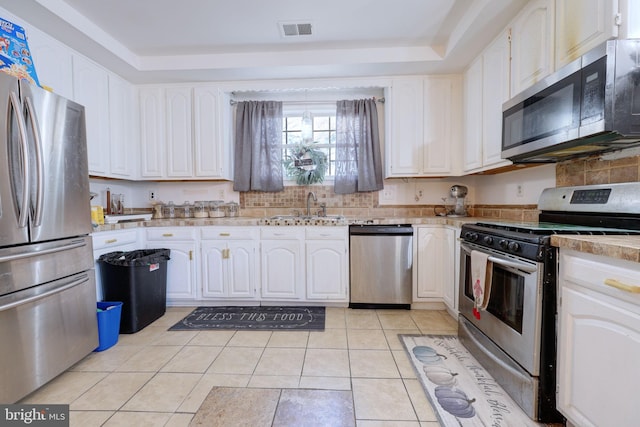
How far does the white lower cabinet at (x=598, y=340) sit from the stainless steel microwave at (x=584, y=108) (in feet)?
1.96

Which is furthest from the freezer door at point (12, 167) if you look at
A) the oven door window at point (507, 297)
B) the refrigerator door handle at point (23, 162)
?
the oven door window at point (507, 297)

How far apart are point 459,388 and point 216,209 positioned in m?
2.76

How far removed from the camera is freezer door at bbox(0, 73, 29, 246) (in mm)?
1391

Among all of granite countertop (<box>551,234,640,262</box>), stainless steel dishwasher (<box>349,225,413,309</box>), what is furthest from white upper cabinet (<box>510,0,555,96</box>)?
stainless steel dishwasher (<box>349,225,413,309</box>)

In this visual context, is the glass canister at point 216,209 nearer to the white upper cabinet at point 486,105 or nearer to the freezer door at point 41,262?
the freezer door at point 41,262

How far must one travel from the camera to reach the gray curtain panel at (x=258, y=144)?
3.18 m

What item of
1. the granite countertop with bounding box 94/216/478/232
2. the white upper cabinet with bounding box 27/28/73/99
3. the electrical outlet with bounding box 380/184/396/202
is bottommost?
the granite countertop with bounding box 94/216/478/232

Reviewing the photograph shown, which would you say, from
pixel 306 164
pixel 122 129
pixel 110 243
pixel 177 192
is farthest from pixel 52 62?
pixel 306 164

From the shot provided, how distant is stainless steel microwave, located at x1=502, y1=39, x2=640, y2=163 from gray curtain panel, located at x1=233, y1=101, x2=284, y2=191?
2216 mm

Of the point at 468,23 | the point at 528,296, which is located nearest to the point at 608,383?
the point at 528,296

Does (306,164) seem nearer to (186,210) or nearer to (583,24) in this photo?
(186,210)

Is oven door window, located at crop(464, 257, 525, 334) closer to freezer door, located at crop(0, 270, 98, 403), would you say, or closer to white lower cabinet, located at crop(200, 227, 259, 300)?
white lower cabinet, located at crop(200, 227, 259, 300)

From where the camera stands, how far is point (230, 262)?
280 centimetres

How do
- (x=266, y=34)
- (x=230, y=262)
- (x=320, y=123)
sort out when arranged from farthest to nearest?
(x=320, y=123)
(x=230, y=262)
(x=266, y=34)
